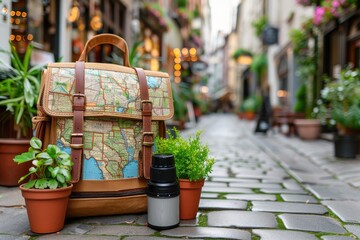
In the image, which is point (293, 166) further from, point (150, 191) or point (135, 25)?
point (135, 25)

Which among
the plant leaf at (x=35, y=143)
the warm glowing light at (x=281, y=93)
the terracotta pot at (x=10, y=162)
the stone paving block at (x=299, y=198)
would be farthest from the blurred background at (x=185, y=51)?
the stone paving block at (x=299, y=198)

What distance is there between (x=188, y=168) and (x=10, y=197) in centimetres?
183

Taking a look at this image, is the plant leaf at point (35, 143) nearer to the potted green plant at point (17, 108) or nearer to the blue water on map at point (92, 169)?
the blue water on map at point (92, 169)

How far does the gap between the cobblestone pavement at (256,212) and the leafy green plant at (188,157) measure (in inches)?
14.4

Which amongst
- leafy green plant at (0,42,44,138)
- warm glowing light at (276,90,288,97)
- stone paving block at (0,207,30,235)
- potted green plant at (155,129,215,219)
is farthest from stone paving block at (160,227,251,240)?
warm glowing light at (276,90,288,97)

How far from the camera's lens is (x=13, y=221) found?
2938mm

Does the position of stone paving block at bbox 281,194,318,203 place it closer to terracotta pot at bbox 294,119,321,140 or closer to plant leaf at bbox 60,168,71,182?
plant leaf at bbox 60,168,71,182

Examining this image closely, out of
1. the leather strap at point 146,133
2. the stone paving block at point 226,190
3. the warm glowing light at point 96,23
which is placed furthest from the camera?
the warm glowing light at point 96,23

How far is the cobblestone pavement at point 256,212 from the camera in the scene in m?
2.71

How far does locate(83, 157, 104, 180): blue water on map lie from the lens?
2.90 m

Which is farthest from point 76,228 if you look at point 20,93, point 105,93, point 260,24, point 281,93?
point 260,24

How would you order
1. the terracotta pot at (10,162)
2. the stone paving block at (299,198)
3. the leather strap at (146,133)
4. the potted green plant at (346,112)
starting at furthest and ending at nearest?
1. the potted green plant at (346,112)
2. the terracotta pot at (10,162)
3. the stone paving block at (299,198)
4. the leather strap at (146,133)

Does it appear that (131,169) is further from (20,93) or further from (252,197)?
(20,93)

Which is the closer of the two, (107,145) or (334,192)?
(107,145)
